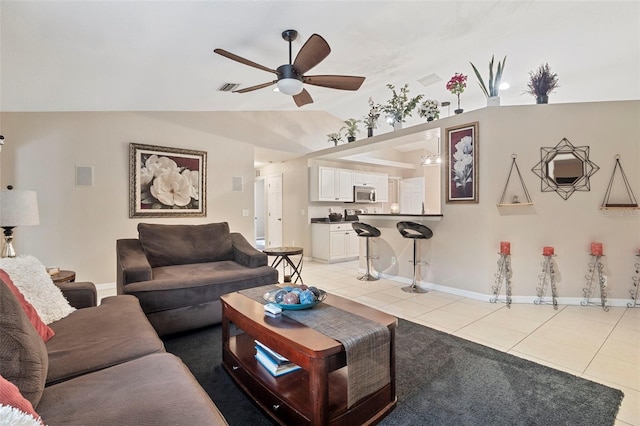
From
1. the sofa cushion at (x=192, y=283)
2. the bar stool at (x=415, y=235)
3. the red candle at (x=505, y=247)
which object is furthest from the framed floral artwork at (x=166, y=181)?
the red candle at (x=505, y=247)

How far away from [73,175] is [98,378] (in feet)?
A: 12.7

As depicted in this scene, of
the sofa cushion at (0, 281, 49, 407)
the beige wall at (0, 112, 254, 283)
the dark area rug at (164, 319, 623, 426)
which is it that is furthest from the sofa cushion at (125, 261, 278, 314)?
the beige wall at (0, 112, 254, 283)

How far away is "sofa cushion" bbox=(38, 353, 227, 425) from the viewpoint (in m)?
0.92

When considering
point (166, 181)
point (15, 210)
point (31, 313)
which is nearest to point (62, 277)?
point (15, 210)

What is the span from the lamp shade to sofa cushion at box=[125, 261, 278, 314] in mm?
974

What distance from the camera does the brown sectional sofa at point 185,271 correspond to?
2.50m

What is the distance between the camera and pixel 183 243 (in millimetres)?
3398

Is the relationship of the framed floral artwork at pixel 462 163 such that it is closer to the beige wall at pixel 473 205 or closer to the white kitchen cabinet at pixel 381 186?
the beige wall at pixel 473 205

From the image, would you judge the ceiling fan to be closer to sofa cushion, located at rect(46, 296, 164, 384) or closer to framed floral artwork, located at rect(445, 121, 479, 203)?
framed floral artwork, located at rect(445, 121, 479, 203)

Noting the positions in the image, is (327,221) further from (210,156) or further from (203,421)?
(203,421)

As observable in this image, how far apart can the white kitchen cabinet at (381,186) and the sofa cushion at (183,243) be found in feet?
15.4

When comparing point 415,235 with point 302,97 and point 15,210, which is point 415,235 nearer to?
point 302,97

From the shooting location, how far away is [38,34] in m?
1.96

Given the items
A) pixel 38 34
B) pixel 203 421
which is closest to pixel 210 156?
pixel 38 34
